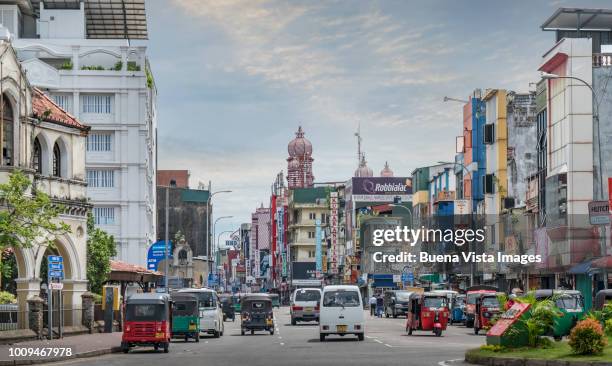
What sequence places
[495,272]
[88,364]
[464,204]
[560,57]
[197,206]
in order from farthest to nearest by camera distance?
[197,206], [464,204], [495,272], [560,57], [88,364]

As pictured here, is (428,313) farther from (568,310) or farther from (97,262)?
(97,262)

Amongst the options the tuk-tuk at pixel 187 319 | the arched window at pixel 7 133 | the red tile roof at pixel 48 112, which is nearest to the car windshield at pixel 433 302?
the tuk-tuk at pixel 187 319

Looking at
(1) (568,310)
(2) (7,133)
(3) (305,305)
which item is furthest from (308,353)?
(3) (305,305)

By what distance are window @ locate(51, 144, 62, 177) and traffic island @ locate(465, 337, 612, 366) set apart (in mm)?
27904

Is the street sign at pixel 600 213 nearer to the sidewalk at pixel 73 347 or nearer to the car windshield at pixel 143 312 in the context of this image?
the car windshield at pixel 143 312

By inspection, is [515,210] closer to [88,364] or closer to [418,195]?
[418,195]

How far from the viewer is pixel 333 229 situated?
186m

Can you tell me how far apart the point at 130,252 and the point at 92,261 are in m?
29.4

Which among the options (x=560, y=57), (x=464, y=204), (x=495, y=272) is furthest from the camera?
(x=464, y=204)

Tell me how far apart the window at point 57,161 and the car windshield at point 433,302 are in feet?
57.0

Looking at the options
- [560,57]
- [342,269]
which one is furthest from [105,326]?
[342,269]

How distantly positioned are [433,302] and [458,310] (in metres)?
17.0

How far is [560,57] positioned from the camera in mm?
74312

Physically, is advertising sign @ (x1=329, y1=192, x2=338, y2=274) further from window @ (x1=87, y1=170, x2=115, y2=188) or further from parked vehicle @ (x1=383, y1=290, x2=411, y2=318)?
parked vehicle @ (x1=383, y1=290, x2=411, y2=318)
